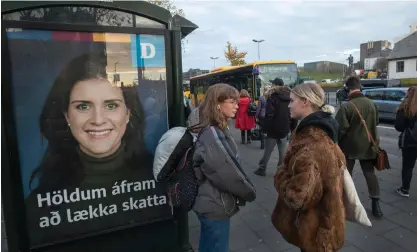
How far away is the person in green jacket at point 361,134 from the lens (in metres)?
4.03

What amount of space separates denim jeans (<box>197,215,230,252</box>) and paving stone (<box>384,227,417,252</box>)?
7.57 ft

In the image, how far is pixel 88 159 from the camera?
256 centimetres

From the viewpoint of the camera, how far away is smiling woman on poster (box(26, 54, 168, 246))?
2396mm

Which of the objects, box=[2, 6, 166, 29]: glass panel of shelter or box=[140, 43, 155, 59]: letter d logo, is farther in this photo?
box=[140, 43, 155, 59]: letter d logo

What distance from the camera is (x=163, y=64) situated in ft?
9.02

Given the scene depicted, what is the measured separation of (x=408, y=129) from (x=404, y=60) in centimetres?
5045

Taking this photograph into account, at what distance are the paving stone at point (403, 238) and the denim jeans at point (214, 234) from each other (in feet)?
7.57

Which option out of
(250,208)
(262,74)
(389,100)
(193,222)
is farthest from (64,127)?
(389,100)

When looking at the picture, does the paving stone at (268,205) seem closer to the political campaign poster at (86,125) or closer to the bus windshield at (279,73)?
the political campaign poster at (86,125)

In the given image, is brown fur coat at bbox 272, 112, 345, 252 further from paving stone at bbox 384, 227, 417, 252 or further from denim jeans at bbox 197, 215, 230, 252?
paving stone at bbox 384, 227, 417, 252

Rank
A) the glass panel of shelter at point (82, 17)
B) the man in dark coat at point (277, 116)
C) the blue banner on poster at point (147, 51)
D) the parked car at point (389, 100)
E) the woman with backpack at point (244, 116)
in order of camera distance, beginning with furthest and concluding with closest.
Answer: the parked car at point (389, 100), the woman with backpack at point (244, 116), the man in dark coat at point (277, 116), the blue banner on poster at point (147, 51), the glass panel of shelter at point (82, 17)

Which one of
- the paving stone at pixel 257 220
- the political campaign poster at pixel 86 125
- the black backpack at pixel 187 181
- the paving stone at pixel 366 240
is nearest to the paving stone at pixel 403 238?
the paving stone at pixel 366 240

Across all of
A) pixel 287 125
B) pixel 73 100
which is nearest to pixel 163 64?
pixel 73 100

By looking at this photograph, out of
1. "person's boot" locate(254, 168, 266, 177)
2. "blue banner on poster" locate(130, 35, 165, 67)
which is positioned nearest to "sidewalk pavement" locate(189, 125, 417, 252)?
"person's boot" locate(254, 168, 266, 177)
